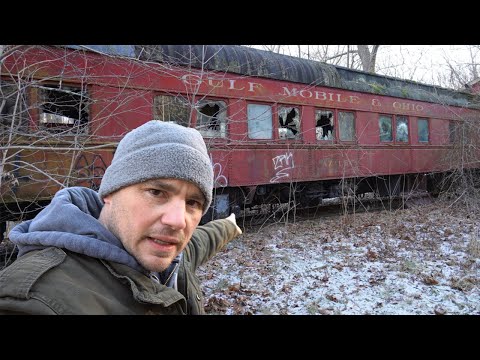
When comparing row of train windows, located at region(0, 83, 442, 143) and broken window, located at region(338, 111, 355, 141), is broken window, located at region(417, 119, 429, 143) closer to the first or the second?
row of train windows, located at region(0, 83, 442, 143)

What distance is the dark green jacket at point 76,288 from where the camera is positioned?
804mm

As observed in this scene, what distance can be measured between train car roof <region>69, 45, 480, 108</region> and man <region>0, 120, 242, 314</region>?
3802 mm

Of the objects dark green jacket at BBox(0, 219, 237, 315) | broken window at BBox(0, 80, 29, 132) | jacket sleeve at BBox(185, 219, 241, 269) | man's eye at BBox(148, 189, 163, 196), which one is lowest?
jacket sleeve at BBox(185, 219, 241, 269)

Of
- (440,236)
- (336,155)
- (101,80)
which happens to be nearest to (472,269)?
(440,236)

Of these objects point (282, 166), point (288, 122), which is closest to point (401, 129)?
point (288, 122)

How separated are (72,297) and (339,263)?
16.8 ft

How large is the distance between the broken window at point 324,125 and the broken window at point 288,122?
730mm

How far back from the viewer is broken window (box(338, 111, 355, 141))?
928cm

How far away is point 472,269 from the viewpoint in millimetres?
4957

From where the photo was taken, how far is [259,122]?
7543 mm

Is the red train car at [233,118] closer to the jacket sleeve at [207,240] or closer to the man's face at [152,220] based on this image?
the jacket sleeve at [207,240]

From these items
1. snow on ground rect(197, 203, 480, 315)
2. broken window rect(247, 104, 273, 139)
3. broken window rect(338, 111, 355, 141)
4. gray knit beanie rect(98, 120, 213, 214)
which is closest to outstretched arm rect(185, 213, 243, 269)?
gray knit beanie rect(98, 120, 213, 214)

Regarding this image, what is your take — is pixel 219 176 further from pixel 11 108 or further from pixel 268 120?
pixel 11 108

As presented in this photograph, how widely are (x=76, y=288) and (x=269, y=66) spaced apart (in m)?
7.61
